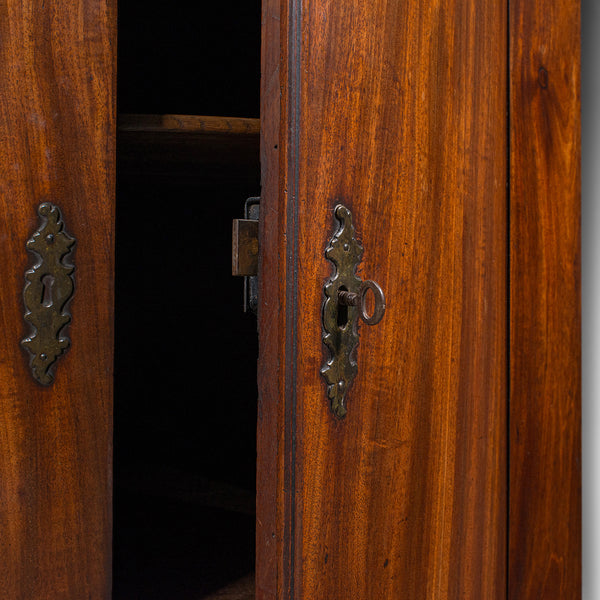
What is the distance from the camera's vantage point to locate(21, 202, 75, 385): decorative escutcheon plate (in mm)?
577

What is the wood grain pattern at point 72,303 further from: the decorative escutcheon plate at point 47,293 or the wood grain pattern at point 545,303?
the wood grain pattern at point 545,303

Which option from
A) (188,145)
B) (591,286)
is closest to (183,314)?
(188,145)

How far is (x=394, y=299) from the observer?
2.15 ft

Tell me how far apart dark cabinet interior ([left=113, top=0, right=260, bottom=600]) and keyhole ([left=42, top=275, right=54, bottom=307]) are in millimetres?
474

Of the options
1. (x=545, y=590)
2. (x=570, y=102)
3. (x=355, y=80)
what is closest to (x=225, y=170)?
(x=355, y=80)

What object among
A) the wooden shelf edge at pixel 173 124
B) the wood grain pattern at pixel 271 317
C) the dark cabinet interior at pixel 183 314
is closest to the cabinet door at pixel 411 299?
the wood grain pattern at pixel 271 317

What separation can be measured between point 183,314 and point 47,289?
2.91 ft

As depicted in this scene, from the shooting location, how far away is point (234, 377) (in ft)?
4.69

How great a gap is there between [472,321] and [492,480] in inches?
7.9

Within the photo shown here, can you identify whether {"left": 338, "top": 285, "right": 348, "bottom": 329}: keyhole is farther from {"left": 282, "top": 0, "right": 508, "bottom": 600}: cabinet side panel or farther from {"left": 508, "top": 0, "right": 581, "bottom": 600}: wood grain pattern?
{"left": 508, "top": 0, "right": 581, "bottom": 600}: wood grain pattern

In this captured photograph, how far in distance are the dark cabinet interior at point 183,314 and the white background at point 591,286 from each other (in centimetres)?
56

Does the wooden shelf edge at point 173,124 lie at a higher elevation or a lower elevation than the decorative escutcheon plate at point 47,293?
higher

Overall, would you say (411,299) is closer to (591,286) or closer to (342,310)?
(342,310)

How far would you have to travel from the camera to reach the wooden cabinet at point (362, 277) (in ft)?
1.87
